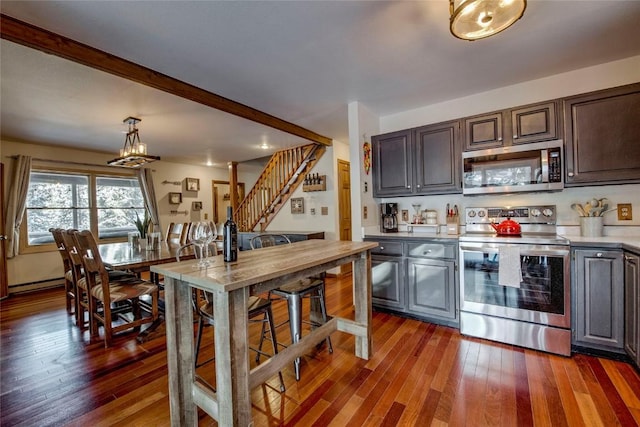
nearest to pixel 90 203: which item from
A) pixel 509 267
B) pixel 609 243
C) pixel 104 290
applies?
pixel 104 290

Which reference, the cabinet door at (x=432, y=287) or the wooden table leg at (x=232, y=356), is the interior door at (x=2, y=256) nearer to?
the wooden table leg at (x=232, y=356)

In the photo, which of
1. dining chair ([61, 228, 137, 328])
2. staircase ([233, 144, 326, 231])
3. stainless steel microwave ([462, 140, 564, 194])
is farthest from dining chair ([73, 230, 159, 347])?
stainless steel microwave ([462, 140, 564, 194])

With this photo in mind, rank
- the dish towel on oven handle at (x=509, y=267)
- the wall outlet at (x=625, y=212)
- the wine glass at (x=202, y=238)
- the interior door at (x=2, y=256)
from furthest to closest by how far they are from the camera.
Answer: the interior door at (x=2, y=256) → the wall outlet at (x=625, y=212) → the dish towel on oven handle at (x=509, y=267) → the wine glass at (x=202, y=238)

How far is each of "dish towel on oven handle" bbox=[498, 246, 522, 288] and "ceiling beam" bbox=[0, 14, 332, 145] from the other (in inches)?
124

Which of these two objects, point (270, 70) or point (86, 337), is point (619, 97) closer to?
point (270, 70)

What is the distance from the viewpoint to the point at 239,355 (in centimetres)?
123

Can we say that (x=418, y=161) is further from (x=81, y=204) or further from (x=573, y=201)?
(x=81, y=204)

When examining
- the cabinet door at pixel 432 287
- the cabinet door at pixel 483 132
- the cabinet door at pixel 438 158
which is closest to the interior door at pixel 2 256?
the cabinet door at pixel 432 287

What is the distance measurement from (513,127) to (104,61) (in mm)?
3648

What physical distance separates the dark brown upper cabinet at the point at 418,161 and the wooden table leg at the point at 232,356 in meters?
2.52

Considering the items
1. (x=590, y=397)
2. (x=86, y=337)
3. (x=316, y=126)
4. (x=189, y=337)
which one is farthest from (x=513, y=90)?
(x=86, y=337)

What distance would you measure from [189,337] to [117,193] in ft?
18.6

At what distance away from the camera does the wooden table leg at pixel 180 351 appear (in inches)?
56.2

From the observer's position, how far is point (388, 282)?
3.04 metres
